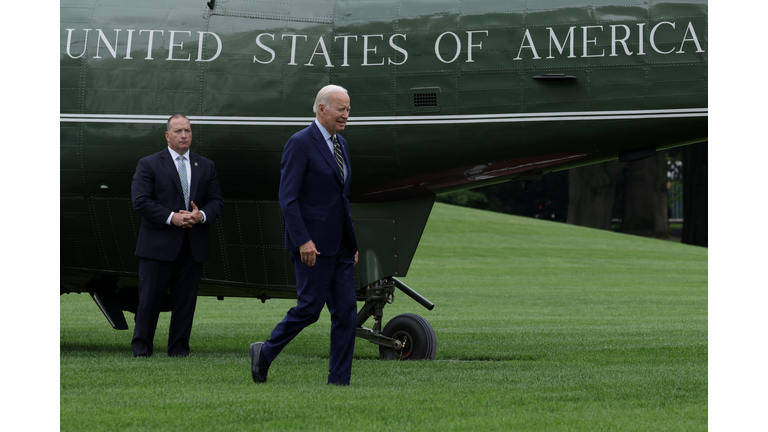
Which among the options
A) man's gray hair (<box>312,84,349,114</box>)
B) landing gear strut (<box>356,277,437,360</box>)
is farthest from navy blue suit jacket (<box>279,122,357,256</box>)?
landing gear strut (<box>356,277,437,360</box>)

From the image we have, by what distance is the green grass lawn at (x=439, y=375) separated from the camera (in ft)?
14.7

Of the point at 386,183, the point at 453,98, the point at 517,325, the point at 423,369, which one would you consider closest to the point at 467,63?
the point at 453,98

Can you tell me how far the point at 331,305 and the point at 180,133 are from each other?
86.2 inches

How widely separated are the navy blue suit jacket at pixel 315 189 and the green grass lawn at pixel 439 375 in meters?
0.92

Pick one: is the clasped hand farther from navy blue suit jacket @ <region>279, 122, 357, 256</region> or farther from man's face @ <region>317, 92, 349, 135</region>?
man's face @ <region>317, 92, 349, 135</region>

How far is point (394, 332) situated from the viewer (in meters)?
7.27

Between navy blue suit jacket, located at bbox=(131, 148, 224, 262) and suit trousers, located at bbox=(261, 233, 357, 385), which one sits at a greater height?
navy blue suit jacket, located at bbox=(131, 148, 224, 262)

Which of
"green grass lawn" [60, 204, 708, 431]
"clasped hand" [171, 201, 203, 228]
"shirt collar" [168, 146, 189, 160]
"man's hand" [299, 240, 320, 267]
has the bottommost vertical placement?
"green grass lawn" [60, 204, 708, 431]

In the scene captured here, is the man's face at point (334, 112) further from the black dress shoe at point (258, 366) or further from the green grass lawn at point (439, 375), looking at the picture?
the green grass lawn at point (439, 375)

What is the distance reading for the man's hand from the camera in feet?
17.2

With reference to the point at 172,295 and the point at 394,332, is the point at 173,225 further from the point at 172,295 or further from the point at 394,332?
the point at 394,332

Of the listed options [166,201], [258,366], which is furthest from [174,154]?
[258,366]

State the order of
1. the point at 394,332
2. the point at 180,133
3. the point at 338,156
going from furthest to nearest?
1. the point at 394,332
2. the point at 180,133
3. the point at 338,156

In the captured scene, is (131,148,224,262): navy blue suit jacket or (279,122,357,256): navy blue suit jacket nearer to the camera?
(279,122,357,256): navy blue suit jacket
